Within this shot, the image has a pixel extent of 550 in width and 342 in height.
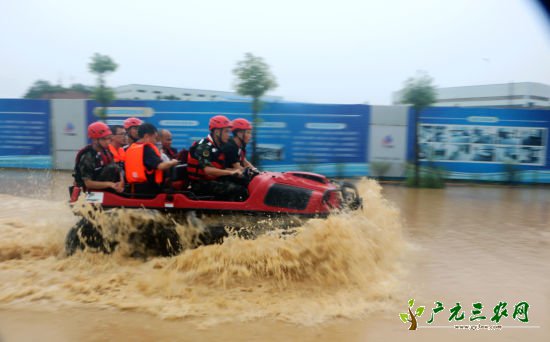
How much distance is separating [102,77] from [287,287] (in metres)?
10.9

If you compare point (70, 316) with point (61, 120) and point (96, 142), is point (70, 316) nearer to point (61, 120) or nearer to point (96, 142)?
point (96, 142)

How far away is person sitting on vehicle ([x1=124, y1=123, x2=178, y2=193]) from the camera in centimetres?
478

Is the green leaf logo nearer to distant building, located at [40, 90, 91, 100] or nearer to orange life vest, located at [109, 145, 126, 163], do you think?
orange life vest, located at [109, 145, 126, 163]

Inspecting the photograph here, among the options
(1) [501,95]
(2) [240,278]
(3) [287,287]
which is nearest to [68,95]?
(1) [501,95]

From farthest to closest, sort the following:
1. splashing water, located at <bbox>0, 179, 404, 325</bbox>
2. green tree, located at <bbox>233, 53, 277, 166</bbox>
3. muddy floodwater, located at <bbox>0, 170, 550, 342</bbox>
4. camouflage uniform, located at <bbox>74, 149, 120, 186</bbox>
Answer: green tree, located at <bbox>233, 53, 277, 166</bbox>
camouflage uniform, located at <bbox>74, 149, 120, 186</bbox>
splashing water, located at <bbox>0, 179, 404, 325</bbox>
muddy floodwater, located at <bbox>0, 170, 550, 342</bbox>

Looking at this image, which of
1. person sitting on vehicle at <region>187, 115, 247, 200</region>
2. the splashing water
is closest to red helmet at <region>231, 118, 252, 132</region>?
person sitting on vehicle at <region>187, 115, 247, 200</region>

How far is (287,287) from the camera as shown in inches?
170

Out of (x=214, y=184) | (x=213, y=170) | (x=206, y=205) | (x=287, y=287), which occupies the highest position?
(x=213, y=170)

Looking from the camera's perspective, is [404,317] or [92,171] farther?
[92,171]

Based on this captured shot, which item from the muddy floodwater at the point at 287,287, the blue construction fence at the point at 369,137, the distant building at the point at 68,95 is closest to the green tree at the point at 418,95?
the blue construction fence at the point at 369,137

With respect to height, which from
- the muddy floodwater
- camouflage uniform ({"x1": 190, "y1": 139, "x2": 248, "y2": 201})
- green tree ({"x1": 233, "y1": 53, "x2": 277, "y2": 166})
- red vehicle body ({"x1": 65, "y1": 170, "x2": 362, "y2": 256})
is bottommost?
the muddy floodwater

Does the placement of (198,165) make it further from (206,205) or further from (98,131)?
(98,131)

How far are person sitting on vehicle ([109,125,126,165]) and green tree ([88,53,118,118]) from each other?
24.3 feet

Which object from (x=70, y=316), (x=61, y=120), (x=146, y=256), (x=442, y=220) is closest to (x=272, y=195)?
(x=146, y=256)
